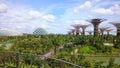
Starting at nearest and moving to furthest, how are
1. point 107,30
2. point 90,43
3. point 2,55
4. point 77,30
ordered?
point 2,55
point 90,43
point 107,30
point 77,30

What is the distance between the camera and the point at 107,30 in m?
96.1

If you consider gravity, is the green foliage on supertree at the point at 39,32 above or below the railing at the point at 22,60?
above

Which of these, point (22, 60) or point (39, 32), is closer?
point (22, 60)

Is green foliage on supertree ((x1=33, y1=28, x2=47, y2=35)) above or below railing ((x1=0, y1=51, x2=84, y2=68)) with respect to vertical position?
above

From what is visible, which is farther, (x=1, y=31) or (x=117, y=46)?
(x=1, y=31)

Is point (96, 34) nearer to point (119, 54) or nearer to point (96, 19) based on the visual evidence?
point (96, 19)

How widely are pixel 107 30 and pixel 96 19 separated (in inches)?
696

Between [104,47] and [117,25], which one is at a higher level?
[117,25]

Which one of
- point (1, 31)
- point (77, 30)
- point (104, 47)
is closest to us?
point (104, 47)

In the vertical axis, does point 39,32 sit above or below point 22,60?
above

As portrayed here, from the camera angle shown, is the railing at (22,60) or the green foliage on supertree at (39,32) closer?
the railing at (22,60)

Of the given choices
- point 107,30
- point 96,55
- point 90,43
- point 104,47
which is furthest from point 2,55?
point 107,30

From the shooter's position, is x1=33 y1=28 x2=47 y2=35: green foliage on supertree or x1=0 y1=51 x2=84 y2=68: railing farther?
x1=33 y1=28 x2=47 y2=35: green foliage on supertree

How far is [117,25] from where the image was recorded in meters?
81.1
